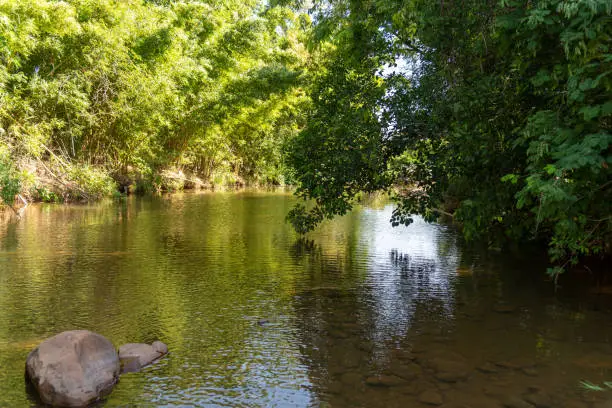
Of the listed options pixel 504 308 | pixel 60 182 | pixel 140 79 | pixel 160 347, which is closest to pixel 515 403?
pixel 504 308

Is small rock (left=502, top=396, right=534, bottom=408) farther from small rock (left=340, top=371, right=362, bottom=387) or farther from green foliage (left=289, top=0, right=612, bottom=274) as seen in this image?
green foliage (left=289, top=0, right=612, bottom=274)

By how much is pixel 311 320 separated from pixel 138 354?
2.40 m

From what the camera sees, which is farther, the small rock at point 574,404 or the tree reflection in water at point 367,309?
the tree reflection in water at point 367,309

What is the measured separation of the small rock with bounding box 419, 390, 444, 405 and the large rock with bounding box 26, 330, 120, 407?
9.46 ft

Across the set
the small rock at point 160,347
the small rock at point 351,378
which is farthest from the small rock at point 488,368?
the small rock at point 160,347

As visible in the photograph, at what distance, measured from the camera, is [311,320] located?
7285 millimetres

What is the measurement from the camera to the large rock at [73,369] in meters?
4.79

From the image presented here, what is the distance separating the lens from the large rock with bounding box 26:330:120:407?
15.7 feet

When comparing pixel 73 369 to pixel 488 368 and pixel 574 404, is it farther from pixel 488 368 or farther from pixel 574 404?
pixel 574 404

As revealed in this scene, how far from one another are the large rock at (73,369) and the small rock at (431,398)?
114 inches

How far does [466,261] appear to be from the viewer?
11508mm

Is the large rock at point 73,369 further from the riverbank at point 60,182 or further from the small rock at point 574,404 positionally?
the riverbank at point 60,182

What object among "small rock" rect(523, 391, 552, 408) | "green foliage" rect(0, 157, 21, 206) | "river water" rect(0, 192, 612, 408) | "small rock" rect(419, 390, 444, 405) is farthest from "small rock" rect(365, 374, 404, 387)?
"green foliage" rect(0, 157, 21, 206)

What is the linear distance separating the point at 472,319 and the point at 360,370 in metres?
2.40
